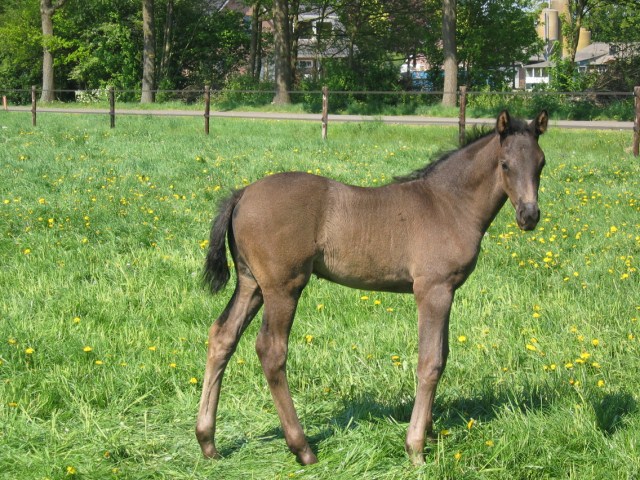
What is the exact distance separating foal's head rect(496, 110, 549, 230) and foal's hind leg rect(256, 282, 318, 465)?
4.03ft

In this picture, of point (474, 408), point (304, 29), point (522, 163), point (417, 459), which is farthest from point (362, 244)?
point (304, 29)

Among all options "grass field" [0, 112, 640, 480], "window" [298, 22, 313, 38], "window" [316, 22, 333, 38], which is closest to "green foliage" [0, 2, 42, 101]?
"window" [298, 22, 313, 38]

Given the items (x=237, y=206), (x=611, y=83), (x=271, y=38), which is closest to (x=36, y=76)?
(x=271, y=38)

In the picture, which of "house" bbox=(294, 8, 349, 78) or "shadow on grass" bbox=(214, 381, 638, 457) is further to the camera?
"house" bbox=(294, 8, 349, 78)

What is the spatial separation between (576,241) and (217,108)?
2479cm

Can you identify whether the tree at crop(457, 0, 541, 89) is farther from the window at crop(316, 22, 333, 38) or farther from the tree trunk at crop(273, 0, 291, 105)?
the tree trunk at crop(273, 0, 291, 105)

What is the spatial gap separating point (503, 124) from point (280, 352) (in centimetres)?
168

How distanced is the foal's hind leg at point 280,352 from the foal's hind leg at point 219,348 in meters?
0.24

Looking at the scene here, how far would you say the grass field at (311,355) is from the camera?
4199mm

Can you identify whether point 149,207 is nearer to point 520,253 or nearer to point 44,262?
point 44,262

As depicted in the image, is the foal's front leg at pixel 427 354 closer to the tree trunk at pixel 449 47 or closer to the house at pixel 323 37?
the tree trunk at pixel 449 47

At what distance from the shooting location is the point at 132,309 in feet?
21.4

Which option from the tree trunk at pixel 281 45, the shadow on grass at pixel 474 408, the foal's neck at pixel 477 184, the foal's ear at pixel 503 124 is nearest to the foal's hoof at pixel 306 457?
the shadow on grass at pixel 474 408

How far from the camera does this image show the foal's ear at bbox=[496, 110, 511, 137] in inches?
163
